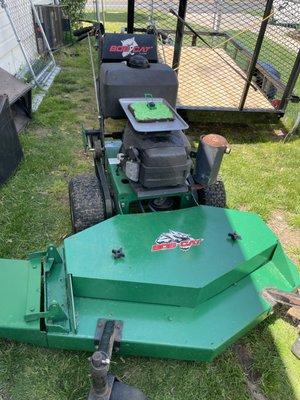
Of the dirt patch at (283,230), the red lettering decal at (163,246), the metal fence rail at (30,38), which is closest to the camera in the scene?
the red lettering decal at (163,246)

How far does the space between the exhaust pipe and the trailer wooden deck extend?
182 cm

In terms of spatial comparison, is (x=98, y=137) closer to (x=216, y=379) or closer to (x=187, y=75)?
(x=216, y=379)

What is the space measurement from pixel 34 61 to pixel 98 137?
3944mm

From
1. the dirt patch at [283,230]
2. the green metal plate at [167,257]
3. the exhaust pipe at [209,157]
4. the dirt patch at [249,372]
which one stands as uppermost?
the exhaust pipe at [209,157]

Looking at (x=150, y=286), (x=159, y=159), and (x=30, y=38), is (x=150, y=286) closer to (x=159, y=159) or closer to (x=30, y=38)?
(x=159, y=159)

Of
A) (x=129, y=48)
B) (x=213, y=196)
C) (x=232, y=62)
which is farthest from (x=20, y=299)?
(x=232, y=62)

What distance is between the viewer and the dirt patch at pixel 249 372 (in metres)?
1.89

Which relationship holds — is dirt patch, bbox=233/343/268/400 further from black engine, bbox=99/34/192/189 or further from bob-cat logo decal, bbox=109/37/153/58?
bob-cat logo decal, bbox=109/37/153/58

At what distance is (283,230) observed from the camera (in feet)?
9.94

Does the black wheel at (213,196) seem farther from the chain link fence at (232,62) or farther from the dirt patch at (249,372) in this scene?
the chain link fence at (232,62)

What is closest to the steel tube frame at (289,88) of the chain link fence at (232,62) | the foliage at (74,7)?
the chain link fence at (232,62)

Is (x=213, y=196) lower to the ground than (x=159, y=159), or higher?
lower

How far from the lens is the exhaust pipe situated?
2201 mm

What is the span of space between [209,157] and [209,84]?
9.54 feet
